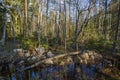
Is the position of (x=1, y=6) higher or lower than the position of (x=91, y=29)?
higher

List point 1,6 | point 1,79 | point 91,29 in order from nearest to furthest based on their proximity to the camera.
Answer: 1. point 1,79
2. point 1,6
3. point 91,29

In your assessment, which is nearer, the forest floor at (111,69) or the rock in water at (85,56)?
the forest floor at (111,69)

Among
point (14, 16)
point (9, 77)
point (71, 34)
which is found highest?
point (14, 16)

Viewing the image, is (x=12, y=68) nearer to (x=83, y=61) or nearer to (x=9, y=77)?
(x=9, y=77)

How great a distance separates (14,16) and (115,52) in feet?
48.7

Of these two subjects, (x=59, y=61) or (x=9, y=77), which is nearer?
(x=9, y=77)

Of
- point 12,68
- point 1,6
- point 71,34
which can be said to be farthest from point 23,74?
point 71,34

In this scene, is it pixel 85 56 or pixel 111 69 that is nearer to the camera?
pixel 111 69

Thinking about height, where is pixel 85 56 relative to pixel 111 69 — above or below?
above

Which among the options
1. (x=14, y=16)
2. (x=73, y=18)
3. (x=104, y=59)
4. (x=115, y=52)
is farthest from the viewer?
(x=73, y=18)

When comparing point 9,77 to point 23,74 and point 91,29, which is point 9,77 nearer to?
point 23,74

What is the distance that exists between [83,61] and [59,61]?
2.15 meters

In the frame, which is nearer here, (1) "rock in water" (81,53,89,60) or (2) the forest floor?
(2) the forest floor

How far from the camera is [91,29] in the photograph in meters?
Answer: 22.5
